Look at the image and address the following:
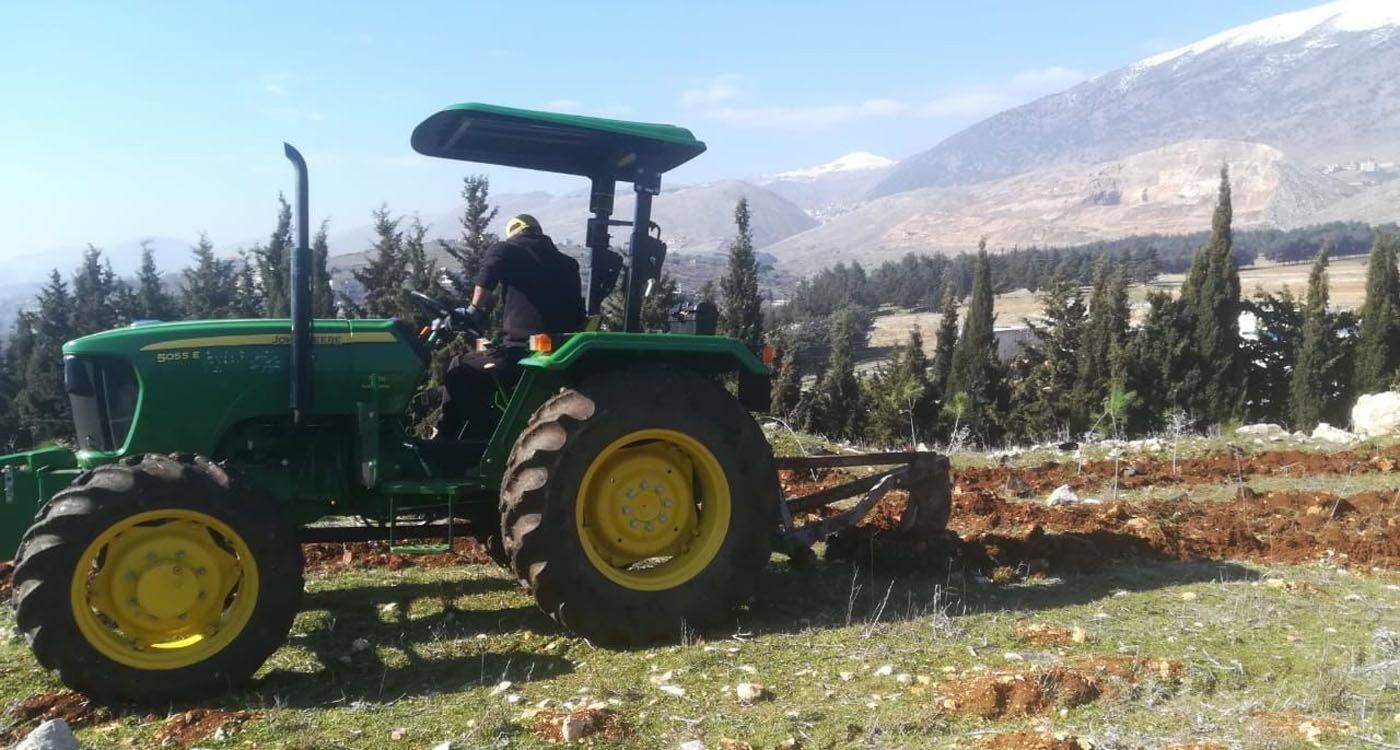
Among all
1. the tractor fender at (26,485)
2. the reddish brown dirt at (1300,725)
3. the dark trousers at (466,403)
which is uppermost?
the dark trousers at (466,403)

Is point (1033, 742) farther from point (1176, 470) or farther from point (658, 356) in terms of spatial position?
point (1176, 470)

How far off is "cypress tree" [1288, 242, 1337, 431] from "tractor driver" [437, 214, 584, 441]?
36003 mm

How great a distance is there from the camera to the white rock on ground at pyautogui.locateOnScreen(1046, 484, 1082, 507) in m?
9.04

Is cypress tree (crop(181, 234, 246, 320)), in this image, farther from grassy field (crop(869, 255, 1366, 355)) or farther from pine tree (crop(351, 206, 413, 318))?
grassy field (crop(869, 255, 1366, 355))

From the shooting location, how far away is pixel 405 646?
4.95m

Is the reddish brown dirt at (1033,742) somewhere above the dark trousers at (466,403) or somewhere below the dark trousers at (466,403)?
below

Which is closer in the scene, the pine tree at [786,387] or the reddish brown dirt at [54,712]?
the reddish brown dirt at [54,712]

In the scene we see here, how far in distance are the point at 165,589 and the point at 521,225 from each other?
269 centimetres

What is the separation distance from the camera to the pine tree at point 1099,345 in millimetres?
37781

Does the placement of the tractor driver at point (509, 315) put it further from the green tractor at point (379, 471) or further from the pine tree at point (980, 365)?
the pine tree at point (980, 365)

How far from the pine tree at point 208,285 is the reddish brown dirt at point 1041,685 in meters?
42.3

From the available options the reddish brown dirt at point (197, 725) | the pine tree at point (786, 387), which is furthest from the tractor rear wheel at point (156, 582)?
the pine tree at point (786, 387)

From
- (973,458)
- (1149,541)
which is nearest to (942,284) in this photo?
(973,458)

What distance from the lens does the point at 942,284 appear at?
9975cm
